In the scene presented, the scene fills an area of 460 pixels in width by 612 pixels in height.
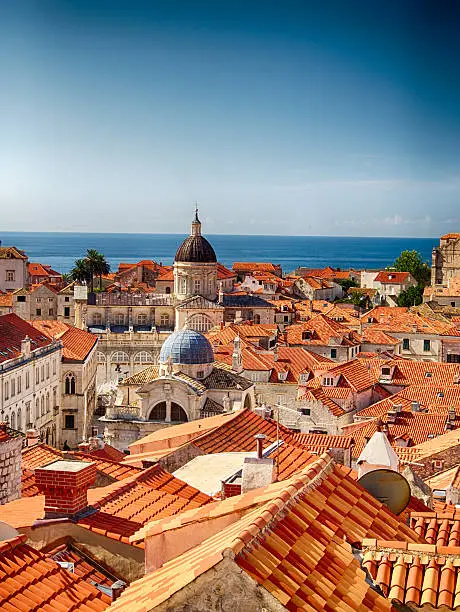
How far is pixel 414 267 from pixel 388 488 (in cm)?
11476

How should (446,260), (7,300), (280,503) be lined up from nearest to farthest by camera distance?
(280,503), (7,300), (446,260)

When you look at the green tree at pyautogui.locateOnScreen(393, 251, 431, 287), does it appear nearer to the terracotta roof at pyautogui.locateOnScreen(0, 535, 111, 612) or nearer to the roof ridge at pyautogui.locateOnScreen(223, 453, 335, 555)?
the roof ridge at pyautogui.locateOnScreen(223, 453, 335, 555)

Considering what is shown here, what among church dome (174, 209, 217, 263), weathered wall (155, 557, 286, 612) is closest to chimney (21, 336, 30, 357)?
church dome (174, 209, 217, 263)

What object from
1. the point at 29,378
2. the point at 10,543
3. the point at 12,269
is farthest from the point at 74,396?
the point at 12,269

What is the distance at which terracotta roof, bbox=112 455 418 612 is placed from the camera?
568 cm

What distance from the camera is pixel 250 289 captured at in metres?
106

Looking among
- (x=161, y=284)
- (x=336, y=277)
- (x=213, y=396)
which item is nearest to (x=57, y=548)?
(x=213, y=396)

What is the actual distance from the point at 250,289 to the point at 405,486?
9664 centimetres

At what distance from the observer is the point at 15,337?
146 ft

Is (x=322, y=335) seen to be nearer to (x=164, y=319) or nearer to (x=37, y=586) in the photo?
(x=164, y=319)

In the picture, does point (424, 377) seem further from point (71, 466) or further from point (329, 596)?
point (329, 596)

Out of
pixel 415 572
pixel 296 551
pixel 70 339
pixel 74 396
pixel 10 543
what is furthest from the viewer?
pixel 70 339

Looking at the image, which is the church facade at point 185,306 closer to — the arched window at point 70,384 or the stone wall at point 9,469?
the arched window at point 70,384

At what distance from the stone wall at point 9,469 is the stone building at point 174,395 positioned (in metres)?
18.2
